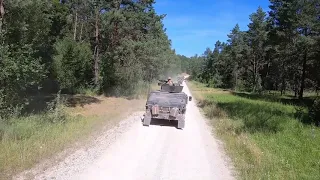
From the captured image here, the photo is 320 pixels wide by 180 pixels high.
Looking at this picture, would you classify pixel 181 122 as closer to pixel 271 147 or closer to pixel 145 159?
pixel 271 147

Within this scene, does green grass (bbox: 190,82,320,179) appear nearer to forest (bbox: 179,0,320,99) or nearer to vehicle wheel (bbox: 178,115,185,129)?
vehicle wheel (bbox: 178,115,185,129)

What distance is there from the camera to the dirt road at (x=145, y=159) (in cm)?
755

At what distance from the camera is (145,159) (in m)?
8.96

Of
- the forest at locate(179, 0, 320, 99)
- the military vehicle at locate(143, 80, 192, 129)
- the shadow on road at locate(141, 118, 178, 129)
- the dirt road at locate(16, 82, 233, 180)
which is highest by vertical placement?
the forest at locate(179, 0, 320, 99)

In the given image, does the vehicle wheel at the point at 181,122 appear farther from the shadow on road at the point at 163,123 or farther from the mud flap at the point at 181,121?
the shadow on road at the point at 163,123

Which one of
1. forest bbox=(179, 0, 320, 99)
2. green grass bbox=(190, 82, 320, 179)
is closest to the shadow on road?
green grass bbox=(190, 82, 320, 179)

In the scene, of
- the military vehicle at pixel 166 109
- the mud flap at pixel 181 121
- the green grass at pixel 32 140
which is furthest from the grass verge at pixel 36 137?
the mud flap at pixel 181 121

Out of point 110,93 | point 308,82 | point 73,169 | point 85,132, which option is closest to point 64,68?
point 110,93

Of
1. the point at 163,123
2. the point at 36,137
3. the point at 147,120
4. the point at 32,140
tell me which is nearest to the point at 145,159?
the point at 32,140

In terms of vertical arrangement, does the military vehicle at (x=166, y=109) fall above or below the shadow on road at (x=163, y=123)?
above

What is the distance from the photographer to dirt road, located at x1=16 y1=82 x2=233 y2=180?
7551mm

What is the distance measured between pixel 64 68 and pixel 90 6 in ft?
20.6

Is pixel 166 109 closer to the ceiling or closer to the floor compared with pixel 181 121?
closer to the ceiling

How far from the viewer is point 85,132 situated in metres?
12.3
